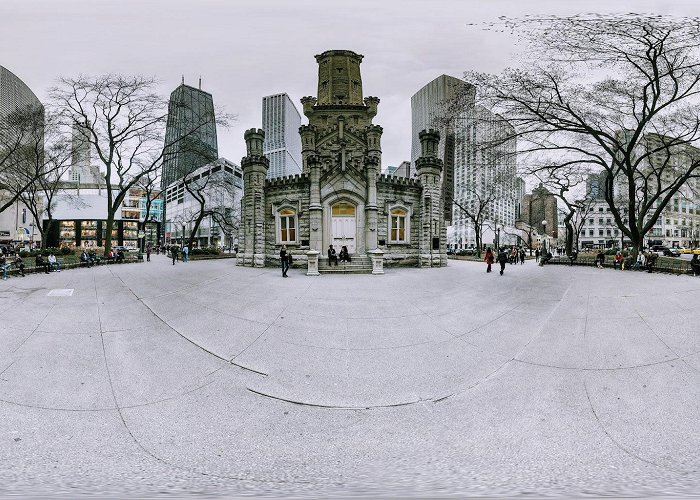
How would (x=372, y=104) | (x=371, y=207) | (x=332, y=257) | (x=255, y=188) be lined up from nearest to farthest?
1. (x=332, y=257)
2. (x=371, y=207)
3. (x=255, y=188)
4. (x=372, y=104)

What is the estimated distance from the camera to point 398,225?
893 inches

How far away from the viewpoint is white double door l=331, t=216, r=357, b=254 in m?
20.9

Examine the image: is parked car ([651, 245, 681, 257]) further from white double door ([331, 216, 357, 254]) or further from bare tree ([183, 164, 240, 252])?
bare tree ([183, 164, 240, 252])

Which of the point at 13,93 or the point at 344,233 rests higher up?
the point at 13,93

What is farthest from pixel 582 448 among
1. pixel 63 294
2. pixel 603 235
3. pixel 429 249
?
pixel 603 235

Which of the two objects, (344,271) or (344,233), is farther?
(344,233)

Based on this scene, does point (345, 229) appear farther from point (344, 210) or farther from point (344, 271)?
point (344, 271)

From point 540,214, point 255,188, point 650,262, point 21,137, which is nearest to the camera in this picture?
point 650,262

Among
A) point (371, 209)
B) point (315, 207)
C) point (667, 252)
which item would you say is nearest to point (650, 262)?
point (371, 209)

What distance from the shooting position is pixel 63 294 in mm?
9922

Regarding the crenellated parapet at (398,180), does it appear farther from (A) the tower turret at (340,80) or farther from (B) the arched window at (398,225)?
(A) the tower turret at (340,80)

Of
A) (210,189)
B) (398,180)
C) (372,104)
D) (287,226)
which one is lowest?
(287,226)

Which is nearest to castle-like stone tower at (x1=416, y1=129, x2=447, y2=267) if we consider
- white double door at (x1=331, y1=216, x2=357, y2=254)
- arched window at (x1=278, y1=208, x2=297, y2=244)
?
white double door at (x1=331, y1=216, x2=357, y2=254)

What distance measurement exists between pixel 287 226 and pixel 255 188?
373 centimetres
